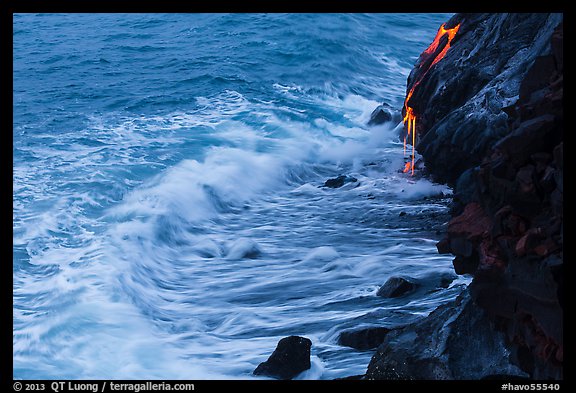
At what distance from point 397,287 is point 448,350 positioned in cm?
351

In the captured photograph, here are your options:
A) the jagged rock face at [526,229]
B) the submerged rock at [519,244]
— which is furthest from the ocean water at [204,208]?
the jagged rock face at [526,229]

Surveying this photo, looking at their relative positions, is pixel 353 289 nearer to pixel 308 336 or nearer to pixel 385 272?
pixel 385 272

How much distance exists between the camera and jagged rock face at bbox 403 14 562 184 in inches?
566

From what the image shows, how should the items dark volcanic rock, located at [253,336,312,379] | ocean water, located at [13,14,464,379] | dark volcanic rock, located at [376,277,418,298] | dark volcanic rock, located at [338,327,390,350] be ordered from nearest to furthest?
dark volcanic rock, located at [253,336,312,379], dark volcanic rock, located at [338,327,390,350], ocean water, located at [13,14,464,379], dark volcanic rock, located at [376,277,418,298]

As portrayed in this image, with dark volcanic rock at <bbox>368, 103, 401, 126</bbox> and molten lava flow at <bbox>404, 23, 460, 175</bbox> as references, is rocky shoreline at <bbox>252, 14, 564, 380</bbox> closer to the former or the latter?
A: molten lava flow at <bbox>404, 23, 460, 175</bbox>

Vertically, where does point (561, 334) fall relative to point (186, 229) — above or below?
above

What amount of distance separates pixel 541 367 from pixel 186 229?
1082 centimetres

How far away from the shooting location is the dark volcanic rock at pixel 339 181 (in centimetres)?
1859

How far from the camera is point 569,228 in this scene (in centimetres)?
615

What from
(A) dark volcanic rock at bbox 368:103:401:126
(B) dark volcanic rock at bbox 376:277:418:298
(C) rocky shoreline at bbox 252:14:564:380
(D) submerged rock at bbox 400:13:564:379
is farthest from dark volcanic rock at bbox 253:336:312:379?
(A) dark volcanic rock at bbox 368:103:401:126

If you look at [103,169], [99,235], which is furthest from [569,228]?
[103,169]

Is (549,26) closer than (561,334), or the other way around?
(561,334)

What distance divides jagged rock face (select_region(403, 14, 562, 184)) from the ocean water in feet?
3.61

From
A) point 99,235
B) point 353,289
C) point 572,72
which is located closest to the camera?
point 572,72
